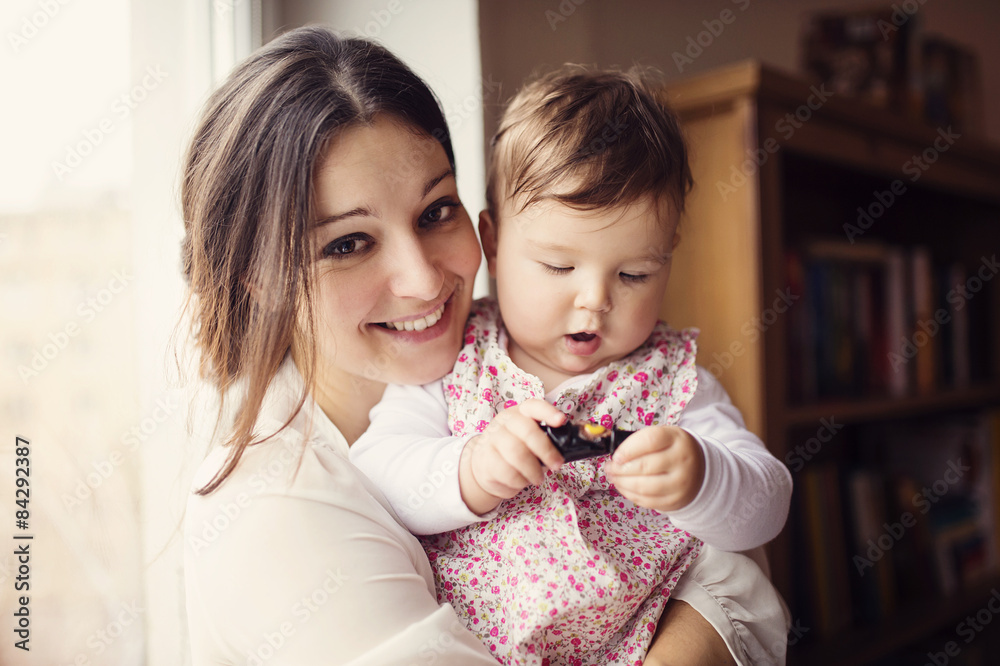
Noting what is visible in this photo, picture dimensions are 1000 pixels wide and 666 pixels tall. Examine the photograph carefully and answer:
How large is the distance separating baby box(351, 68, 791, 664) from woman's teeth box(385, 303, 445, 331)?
76mm

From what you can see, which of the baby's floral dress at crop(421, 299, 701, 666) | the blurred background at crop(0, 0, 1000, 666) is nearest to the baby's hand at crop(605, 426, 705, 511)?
the baby's floral dress at crop(421, 299, 701, 666)

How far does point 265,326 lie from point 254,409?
9cm

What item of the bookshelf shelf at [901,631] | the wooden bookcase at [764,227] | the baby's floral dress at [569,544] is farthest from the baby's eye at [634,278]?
the bookshelf shelf at [901,631]

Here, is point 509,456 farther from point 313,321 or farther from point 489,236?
point 489,236

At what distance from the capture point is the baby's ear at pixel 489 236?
0.99 metres

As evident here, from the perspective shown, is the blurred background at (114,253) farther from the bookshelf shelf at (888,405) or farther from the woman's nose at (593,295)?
the bookshelf shelf at (888,405)

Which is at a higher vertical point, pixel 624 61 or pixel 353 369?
pixel 624 61

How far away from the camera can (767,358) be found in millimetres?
1575

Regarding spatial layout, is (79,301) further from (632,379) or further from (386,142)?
(632,379)

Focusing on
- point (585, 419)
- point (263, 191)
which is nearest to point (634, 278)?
point (585, 419)

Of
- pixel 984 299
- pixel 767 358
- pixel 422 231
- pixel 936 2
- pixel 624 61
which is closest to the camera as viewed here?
pixel 422 231

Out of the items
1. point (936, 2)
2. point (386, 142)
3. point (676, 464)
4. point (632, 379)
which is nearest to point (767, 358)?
point (632, 379)

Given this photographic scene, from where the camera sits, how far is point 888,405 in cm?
198

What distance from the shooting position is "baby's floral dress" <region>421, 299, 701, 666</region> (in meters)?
0.79
